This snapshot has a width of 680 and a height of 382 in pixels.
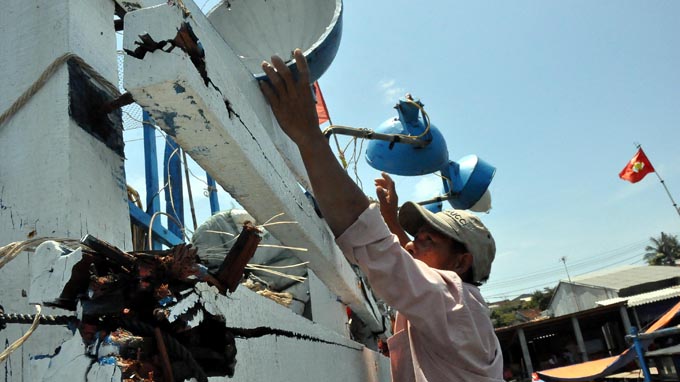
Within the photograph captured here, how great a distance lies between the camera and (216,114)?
1.38 metres

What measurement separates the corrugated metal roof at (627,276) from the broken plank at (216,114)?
38.1m

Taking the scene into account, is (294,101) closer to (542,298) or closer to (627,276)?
(627,276)

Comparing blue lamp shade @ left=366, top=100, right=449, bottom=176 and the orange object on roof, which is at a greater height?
blue lamp shade @ left=366, top=100, right=449, bottom=176

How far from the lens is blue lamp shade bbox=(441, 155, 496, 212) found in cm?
598

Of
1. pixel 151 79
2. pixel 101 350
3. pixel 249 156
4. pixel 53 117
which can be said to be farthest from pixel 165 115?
pixel 101 350

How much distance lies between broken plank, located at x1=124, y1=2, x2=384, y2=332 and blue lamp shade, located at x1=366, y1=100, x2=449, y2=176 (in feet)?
8.16

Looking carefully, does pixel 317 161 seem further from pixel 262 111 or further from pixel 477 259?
pixel 262 111

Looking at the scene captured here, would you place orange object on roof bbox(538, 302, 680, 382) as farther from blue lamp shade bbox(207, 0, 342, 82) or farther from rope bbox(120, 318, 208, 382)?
rope bbox(120, 318, 208, 382)

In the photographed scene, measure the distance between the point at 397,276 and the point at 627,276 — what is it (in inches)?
1688

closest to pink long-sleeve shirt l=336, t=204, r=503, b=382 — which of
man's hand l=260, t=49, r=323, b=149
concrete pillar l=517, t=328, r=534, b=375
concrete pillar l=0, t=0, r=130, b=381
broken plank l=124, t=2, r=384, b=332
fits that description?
man's hand l=260, t=49, r=323, b=149

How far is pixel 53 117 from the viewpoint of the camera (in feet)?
3.89

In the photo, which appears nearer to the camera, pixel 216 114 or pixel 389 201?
pixel 216 114

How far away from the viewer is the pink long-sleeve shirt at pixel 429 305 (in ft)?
4.37

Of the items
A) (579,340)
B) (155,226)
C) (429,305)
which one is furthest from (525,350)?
(429,305)
